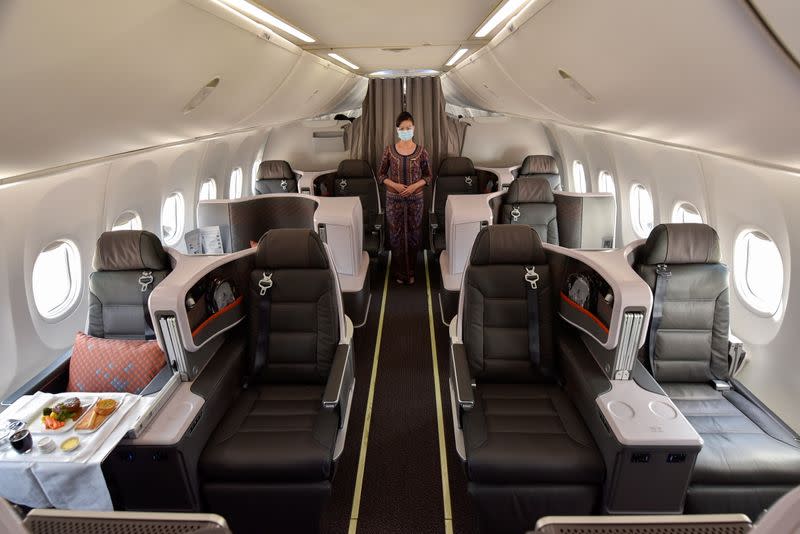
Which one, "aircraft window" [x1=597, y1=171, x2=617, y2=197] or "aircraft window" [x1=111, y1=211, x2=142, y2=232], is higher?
"aircraft window" [x1=597, y1=171, x2=617, y2=197]

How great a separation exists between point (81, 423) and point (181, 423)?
413mm

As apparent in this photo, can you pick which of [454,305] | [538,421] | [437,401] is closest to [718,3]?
[538,421]

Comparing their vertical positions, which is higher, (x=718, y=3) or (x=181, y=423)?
(x=718, y=3)

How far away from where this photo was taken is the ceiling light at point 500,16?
7.74ft

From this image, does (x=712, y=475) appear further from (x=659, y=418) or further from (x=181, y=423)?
(x=181, y=423)

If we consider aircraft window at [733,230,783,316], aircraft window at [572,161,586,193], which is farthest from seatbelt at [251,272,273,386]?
aircraft window at [572,161,586,193]

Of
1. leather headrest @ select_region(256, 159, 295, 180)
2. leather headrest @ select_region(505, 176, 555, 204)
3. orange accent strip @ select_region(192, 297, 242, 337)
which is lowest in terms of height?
orange accent strip @ select_region(192, 297, 242, 337)

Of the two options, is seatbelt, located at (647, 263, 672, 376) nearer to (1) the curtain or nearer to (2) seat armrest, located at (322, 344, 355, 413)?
(2) seat armrest, located at (322, 344, 355, 413)

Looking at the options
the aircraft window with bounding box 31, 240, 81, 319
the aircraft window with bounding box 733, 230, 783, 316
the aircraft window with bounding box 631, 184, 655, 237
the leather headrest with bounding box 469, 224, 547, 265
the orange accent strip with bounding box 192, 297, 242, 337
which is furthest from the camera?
the aircraft window with bounding box 631, 184, 655, 237

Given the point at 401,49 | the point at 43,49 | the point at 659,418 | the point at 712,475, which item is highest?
the point at 401,49

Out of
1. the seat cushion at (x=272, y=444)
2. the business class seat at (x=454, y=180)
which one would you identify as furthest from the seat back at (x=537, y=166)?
the seat cushion at (x=272, y=444)

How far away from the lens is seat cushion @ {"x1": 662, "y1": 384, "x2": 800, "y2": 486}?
2.23 meters

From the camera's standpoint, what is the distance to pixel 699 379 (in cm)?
295

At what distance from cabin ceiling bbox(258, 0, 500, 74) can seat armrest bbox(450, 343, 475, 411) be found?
212cm
